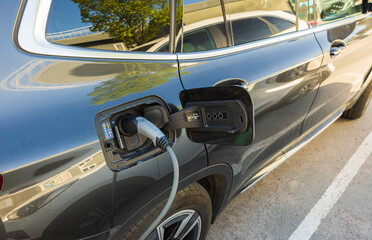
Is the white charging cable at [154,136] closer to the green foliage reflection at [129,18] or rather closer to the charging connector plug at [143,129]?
the charging connector plug at [143,129]

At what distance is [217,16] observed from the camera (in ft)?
5.32

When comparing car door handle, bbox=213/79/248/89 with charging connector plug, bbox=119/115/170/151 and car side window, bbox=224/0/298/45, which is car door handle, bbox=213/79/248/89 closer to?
car side window, bbox=224/0/298/45

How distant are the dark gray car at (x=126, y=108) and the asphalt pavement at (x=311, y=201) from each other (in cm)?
56

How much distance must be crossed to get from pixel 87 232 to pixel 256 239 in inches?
56.8

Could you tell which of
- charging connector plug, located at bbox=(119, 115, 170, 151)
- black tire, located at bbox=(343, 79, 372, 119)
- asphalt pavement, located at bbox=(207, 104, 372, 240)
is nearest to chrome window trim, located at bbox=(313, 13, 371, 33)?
black tire, located at bbox=(343, 79, 372, 119)

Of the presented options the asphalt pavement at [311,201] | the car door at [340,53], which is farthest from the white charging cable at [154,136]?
the car door at [340,53]

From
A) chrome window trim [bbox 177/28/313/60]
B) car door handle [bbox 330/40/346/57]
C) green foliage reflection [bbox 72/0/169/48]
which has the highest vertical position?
green foliage reflection [bbox 72/0/169/48]

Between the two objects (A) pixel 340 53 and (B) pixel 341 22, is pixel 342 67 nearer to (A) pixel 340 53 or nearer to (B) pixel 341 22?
(A) pixel 340 53

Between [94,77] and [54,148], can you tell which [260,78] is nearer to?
[94,77]

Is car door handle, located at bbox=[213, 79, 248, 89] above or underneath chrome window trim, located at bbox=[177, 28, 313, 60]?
underneath

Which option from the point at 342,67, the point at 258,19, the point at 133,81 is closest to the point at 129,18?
the point at 133,81

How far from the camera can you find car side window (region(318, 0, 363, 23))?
2.40m

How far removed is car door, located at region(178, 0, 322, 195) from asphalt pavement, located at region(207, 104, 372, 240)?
51 cm

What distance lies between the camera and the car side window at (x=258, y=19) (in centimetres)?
171
